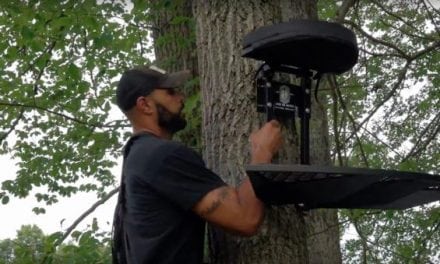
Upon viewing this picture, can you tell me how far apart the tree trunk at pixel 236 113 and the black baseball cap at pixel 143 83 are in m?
0.20

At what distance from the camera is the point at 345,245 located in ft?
39.3

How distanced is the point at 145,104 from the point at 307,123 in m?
0.66

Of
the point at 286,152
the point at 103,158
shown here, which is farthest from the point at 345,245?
the point at 286,152

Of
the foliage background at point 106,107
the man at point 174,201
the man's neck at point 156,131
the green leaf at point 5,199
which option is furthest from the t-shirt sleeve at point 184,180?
the green leaf at point 5,199

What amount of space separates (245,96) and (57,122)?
742 cm

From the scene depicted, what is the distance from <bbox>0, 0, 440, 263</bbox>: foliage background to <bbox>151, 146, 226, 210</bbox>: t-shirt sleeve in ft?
7.75

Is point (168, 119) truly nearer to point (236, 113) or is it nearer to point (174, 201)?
point (236, 113)

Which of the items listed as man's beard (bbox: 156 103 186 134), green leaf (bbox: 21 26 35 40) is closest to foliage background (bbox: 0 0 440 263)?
green leaf (bbox: 21 26 35 40)

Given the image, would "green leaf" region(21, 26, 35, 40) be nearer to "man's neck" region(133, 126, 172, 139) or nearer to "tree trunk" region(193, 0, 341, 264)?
"tree trunk" region(193, 0, 341, 264)

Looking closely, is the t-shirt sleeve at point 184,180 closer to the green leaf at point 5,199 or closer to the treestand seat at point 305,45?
the treestand seat at point 305,45

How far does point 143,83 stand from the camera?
10.6ft

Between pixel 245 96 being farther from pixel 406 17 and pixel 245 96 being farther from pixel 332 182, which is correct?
pixel 406 17

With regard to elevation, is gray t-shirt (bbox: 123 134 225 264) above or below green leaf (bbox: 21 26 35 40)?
below

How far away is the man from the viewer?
2.83m
